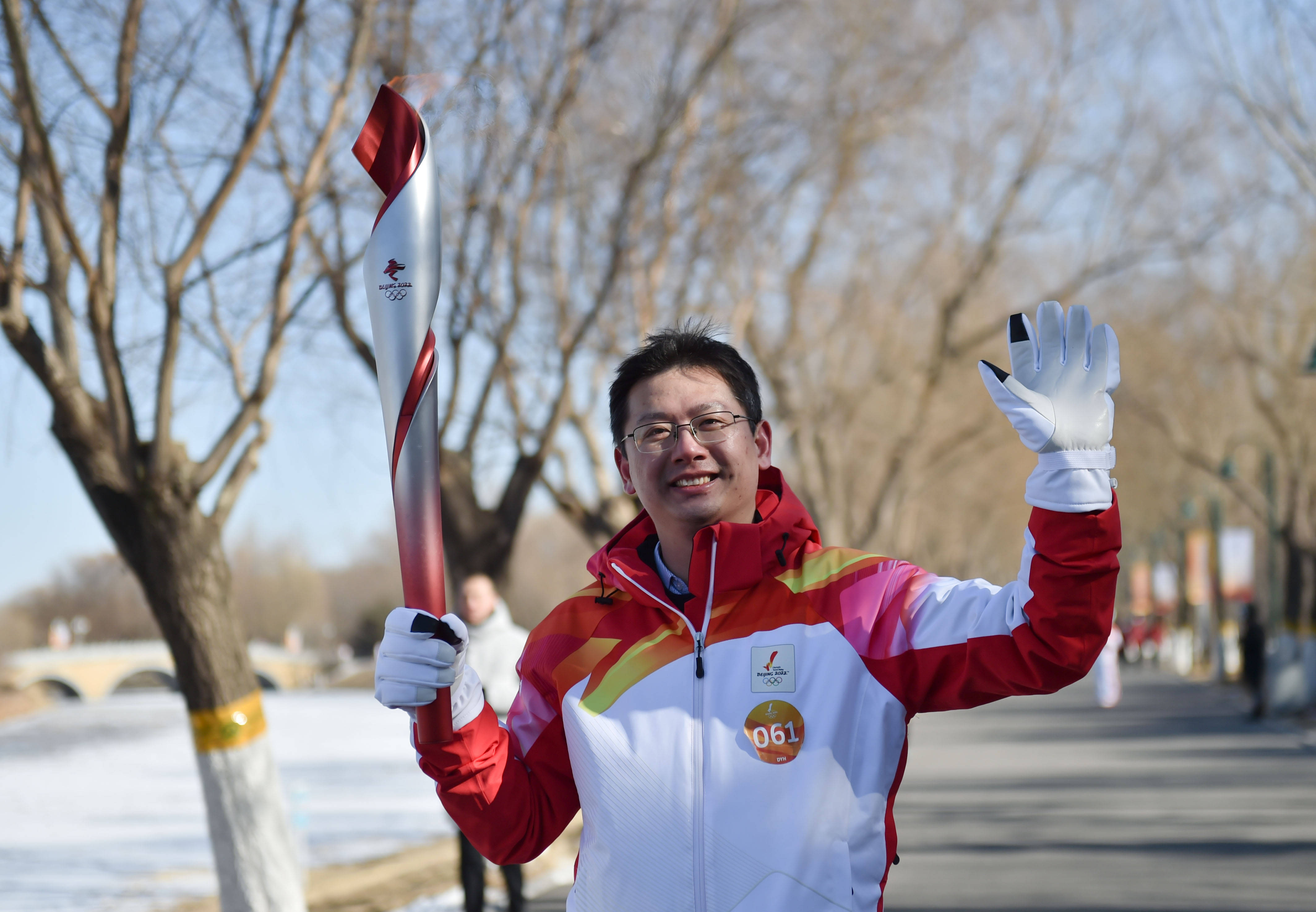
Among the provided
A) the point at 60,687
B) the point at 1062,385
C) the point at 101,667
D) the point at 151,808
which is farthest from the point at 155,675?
the point at 1062,385

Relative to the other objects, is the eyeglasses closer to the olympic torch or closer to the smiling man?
the smiling man

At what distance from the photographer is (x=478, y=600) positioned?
7254 mm

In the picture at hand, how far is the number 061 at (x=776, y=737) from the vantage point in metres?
2.28

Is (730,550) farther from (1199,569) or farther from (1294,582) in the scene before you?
(1199,569)

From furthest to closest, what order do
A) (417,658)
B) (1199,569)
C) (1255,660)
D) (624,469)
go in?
(1199,569), (1255,660), (624,469), (417,658)

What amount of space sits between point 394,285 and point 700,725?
0.86 meters

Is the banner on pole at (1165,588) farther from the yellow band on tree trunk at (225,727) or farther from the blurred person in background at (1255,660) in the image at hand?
the yellow band on tree trunk at (225,727)

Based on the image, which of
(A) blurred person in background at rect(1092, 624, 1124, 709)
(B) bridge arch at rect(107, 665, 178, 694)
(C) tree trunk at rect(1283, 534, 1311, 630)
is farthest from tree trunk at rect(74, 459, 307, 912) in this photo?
(B) bridge arch at rect(107, 665, 178, 694)

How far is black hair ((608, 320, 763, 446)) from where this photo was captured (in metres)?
2.53

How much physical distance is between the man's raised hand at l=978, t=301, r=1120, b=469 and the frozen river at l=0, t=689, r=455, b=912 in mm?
6941

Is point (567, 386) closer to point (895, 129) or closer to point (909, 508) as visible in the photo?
point (895, 129)

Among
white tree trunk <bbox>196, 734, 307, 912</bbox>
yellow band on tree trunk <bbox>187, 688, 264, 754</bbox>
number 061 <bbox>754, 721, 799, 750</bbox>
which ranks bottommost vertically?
white tree trunk <bbox>196, 734, 307, 912</bbox>

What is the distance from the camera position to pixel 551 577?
68.1m

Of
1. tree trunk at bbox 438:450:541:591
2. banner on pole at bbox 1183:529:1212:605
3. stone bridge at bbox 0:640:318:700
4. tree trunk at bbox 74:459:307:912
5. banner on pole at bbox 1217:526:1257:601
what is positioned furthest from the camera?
stone bridge at bbox 0:640:318:700
